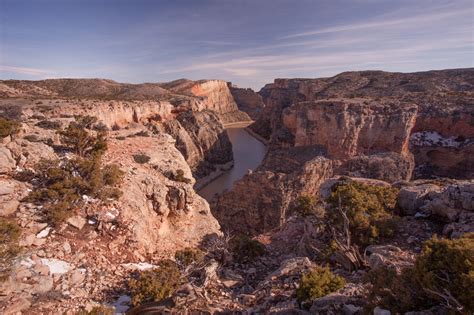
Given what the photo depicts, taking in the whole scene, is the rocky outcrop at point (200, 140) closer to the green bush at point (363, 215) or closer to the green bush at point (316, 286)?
the green bush at point (363, 215)

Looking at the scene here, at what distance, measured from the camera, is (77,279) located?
281 inches

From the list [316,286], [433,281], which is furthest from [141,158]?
[433,281]

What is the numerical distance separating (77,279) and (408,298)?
700 centimetres

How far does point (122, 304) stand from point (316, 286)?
4.31 metres

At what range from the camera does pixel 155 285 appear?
6.90 m

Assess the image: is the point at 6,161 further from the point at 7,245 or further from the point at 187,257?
the point at 187,257

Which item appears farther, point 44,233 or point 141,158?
point 141,158

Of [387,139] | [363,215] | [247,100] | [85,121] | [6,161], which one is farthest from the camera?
[247,100]

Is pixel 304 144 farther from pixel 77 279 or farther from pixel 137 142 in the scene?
pixel 77 279

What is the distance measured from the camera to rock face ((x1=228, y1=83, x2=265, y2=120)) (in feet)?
296

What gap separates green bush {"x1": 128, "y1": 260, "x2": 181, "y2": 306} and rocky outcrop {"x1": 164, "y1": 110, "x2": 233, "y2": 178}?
26.9 metres

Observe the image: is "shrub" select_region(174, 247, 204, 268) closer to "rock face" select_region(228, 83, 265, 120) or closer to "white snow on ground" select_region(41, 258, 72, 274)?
"white snow on ground" select_region(41, 258, 72, 274)

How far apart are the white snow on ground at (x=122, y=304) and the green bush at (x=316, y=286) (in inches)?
149

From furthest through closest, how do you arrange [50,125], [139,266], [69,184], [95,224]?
[50,125] < [69,184] < [95,224] < [139,266]
